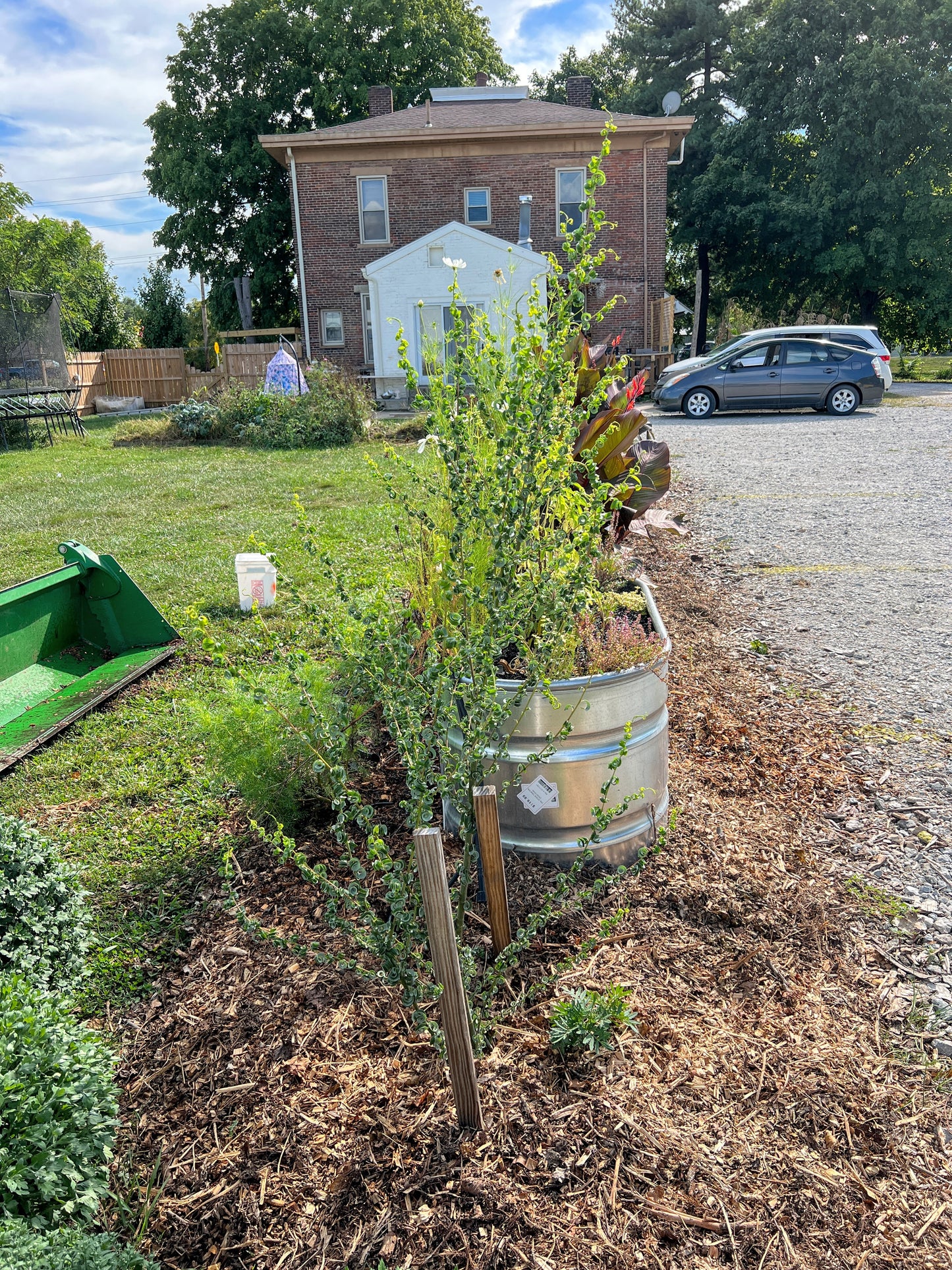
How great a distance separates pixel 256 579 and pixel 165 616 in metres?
0.67

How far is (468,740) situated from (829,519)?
7.25m

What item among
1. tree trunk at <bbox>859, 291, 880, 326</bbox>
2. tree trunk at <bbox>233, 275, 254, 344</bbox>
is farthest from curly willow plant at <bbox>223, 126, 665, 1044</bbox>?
tree trunk at <bbox>859, 291, 880, 326</bbox>

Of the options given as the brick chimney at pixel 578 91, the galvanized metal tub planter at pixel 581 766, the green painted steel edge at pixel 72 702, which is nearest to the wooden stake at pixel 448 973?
the galvanized metal tub planter at pixel 581 766

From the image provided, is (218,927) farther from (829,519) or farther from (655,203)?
(655,203)

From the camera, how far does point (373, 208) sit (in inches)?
922

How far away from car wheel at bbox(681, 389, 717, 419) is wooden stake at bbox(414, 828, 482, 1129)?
1673 cm

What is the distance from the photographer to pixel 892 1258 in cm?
172

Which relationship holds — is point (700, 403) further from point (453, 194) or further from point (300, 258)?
point (300, 258)

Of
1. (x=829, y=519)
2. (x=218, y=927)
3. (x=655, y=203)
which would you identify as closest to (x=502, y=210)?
(x=655, y=203)

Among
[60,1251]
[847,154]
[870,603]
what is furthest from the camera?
[847,154]

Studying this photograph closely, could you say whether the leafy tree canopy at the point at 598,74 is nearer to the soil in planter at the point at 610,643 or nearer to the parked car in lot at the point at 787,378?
the parked car in lot at the point at 787,378

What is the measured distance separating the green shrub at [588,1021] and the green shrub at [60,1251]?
93cm

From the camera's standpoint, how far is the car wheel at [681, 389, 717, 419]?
56.5ft

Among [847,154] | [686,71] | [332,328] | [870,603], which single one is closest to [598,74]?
[686,71]
